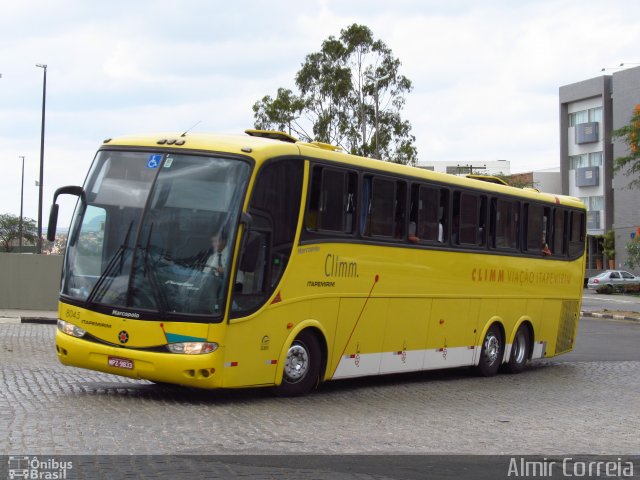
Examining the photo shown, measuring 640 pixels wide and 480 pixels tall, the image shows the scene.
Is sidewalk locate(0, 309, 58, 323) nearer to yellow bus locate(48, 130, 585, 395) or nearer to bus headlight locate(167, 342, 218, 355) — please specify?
yellow bus locate(48, 130, 585, 395)

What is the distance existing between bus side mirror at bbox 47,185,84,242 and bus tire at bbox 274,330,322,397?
324cm

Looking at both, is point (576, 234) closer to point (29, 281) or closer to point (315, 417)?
point (315, 417)

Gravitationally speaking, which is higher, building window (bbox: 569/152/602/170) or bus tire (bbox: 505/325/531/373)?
building window (bbox: 569/152/602/170)

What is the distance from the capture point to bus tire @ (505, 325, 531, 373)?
19.5m

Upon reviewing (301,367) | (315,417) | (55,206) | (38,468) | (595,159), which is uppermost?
(595,159)

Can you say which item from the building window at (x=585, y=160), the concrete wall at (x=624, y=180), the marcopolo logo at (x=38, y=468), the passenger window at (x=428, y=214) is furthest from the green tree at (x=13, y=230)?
the marcopolo logo at (x=38, y=468)

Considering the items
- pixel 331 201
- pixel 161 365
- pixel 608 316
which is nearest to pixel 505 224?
pixel 331 201

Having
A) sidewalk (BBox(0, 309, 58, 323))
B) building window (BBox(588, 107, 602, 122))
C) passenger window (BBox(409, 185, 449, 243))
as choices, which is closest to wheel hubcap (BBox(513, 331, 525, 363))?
passenger window (BBox(409, 185, 449, 243))

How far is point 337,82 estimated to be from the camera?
178 ft

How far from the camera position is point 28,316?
28500 mm

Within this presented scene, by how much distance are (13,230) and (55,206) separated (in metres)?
95.9

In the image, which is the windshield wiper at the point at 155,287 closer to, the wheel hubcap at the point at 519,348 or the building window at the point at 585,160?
the wheel hubcap at the point at 519,348

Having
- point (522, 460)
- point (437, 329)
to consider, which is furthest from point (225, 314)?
point (437, 329)

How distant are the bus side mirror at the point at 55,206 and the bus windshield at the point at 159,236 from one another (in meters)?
0.24
